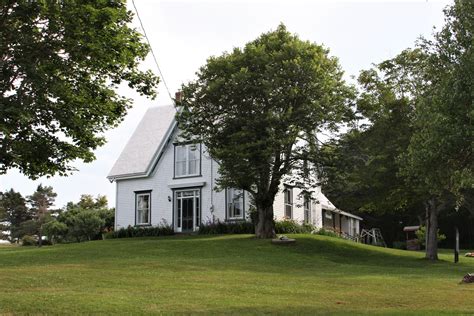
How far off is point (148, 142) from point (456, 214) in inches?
1130

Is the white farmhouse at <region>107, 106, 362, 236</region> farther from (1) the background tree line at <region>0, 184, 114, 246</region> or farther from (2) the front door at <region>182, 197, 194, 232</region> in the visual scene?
(1) the background tree line at <region>0, 184, 114, 246</region>

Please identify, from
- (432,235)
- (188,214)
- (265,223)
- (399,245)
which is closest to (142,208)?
(188,214)

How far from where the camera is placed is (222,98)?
1164 inches

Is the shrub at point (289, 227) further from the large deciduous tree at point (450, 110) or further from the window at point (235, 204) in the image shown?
the large deciduous tree at point (450, 110)

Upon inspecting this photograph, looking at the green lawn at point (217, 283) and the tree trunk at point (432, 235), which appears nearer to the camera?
the green lawn at point (217, 283)

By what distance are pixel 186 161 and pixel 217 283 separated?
22925mm

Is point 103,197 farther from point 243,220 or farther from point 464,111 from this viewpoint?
point 464,111

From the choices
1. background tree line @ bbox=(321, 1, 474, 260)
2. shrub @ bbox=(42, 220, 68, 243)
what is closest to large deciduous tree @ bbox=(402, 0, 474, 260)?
background tree line @ bbox=(321, 1, 474, 260)

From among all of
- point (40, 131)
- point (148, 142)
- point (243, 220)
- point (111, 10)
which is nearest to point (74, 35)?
point (111, 10)

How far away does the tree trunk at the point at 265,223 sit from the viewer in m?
30.6

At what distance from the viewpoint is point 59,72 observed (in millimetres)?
14789

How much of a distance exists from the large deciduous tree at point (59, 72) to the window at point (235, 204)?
64.2ft

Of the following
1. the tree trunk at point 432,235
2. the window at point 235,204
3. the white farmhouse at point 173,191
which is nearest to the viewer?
the tree trunk at point 432,235

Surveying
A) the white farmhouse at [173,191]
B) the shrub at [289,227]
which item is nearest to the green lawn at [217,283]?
the shrub at [289,227]
